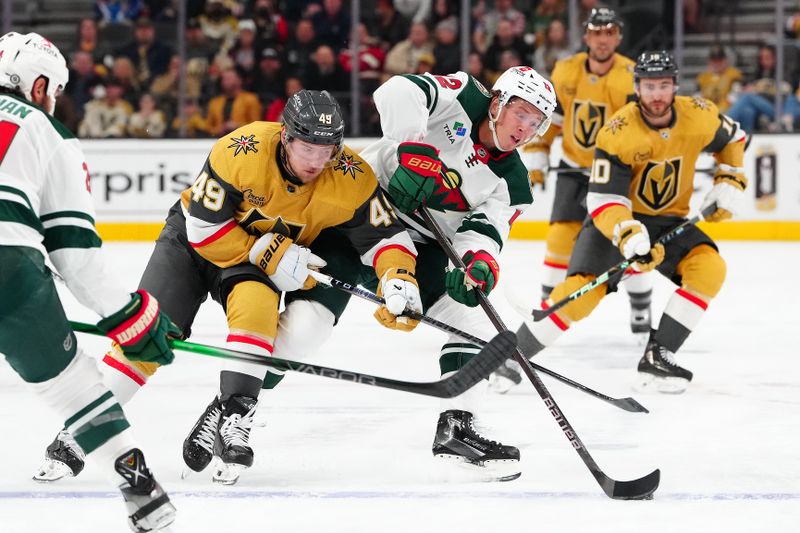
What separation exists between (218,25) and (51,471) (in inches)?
242

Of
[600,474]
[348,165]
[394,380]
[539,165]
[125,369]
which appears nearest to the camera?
[394,380]

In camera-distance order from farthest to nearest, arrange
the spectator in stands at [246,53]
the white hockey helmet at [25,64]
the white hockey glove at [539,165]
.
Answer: the spectator in stands at [246,53]
the white hockey glove at [539,165]
the white hockey helmet at [25,64]

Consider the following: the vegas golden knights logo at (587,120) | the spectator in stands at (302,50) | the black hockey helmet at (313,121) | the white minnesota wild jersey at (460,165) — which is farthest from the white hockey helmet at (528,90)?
the spectator in stands at (302,50)

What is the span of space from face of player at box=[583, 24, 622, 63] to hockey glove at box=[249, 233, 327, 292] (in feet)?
8.13

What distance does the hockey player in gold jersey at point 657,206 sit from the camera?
403cm

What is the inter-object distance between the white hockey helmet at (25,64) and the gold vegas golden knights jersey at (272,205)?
625 millimetres

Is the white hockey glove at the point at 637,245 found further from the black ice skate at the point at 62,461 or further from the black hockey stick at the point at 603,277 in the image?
the black ice skate at the point at 62,461

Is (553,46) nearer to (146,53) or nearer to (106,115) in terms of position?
(146,53)

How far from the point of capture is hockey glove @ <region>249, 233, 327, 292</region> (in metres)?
2.97

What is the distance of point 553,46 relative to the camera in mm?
8234

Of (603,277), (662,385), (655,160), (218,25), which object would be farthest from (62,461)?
(218,25)

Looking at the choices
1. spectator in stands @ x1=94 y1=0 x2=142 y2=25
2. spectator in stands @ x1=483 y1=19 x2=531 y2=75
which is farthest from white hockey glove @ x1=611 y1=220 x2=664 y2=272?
spectator in stands @ x1=94 y1=0 x2=142 y2=25

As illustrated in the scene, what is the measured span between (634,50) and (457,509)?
249 inches

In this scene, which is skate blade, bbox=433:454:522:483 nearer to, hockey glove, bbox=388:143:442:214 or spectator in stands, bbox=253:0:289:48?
hockey glove, bbox=388:143:442:214
